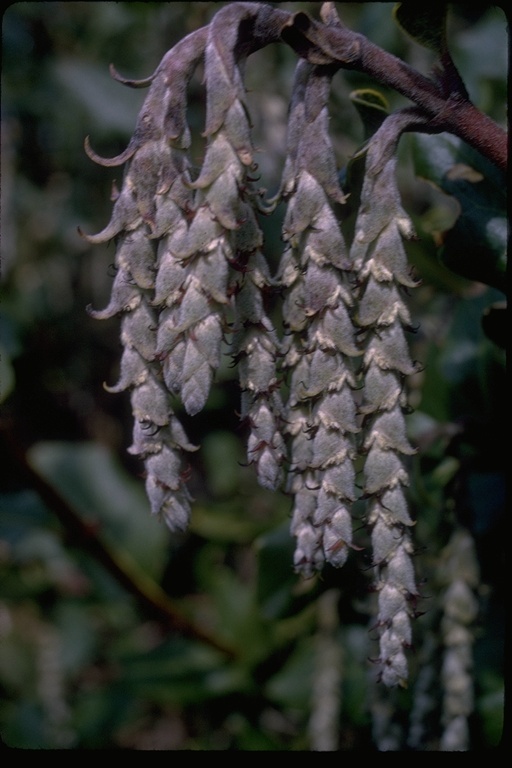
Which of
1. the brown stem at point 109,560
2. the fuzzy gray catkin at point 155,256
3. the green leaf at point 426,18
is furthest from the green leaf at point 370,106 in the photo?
the brown stem at point 109,560

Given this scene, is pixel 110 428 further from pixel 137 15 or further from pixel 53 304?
pixel 137 15

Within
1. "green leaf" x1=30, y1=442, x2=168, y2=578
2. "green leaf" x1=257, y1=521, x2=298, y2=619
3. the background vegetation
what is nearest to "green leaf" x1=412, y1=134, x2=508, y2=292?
the background vegetation

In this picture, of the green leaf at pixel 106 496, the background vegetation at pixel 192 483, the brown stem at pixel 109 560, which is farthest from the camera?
the green leaf at pixel 106 496

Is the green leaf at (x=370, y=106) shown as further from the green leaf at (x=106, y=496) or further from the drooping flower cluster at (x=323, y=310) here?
the green leaf at (x=106, y=496)

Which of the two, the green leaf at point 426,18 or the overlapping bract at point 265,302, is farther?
the green leaf at point 426,18

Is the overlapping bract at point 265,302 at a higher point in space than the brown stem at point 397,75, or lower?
lower

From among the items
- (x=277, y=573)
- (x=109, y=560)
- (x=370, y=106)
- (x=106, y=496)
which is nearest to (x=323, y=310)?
(x=370, y=106)

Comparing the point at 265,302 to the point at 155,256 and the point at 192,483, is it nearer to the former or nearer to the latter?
the point at 155,256
